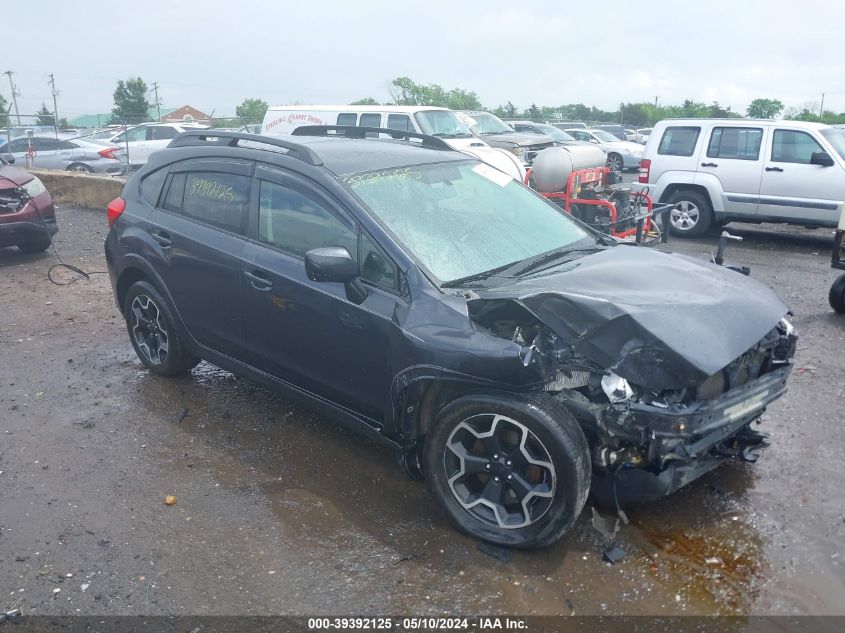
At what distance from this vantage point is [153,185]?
5.38m

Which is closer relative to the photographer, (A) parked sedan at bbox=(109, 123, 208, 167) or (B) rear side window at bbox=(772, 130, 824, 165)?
(B) rear side window at bbox=(772, 130, 824, 165)

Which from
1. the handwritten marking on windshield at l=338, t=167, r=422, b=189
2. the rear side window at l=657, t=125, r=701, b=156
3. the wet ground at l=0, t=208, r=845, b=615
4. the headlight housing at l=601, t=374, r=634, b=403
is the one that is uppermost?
the rear side window at l=657, t=125, r=701, b=156

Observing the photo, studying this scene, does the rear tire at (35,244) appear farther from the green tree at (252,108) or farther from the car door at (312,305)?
the green tree at (252,108)

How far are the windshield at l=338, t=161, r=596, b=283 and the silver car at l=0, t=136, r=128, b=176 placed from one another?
16088 millimetres

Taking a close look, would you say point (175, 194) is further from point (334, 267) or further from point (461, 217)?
point (461, 217)

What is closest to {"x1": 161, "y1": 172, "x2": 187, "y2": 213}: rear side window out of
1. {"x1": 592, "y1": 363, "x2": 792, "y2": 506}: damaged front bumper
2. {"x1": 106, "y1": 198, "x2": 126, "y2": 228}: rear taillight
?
{"x1": 106, "y1": 198, "x2": 126, "y2": 228}: rear taillight

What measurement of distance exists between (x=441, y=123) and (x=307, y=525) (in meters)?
11.5

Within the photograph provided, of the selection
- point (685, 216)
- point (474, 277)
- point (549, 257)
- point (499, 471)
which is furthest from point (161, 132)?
point (499, 471)

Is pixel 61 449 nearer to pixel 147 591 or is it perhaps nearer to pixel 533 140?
pixel 147 591

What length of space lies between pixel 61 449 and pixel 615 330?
3563 mm

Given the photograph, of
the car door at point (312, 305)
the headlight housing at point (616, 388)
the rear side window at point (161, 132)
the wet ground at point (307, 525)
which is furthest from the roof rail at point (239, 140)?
the rear side window at point (161, 132)

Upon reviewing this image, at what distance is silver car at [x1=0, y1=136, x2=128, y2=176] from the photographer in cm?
1855

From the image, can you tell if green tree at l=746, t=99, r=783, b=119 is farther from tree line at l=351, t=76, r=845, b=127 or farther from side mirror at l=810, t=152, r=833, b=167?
side mirror at l=810, t=152, r=833, b=167

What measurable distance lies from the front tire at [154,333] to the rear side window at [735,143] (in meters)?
9.07
